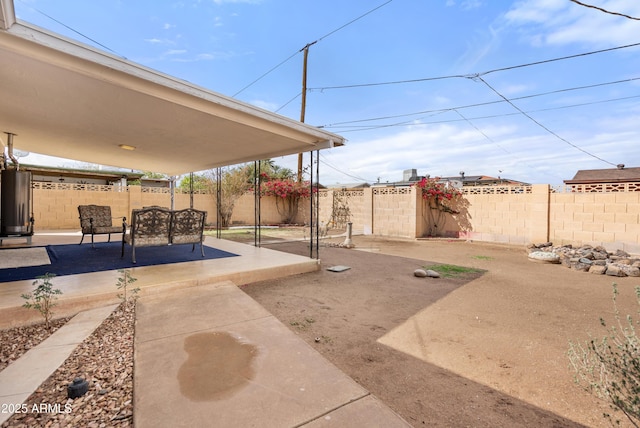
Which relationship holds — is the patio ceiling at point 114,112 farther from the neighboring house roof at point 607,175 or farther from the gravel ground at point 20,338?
A: the neighboring house roof at point 607,175

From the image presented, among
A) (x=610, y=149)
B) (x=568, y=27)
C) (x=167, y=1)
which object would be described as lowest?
(x=610, y=149)

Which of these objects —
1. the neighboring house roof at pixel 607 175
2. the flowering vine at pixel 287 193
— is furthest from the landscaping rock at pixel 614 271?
the neighboring house roof at pixel 607 175

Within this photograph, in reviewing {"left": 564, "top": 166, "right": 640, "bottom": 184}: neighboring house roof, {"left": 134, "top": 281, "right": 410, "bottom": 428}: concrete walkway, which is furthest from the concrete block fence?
{"left": 564, "top": 166, "right": 640, "bottom": 184}: neighboring house roof

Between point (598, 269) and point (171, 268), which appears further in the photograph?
point (598, 269)

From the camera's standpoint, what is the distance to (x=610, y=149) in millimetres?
12875

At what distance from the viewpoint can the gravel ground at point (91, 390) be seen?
145cm

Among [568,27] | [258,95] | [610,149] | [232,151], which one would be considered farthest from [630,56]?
[258,95]

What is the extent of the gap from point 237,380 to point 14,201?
690 cm

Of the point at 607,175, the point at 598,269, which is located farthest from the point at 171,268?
the point at 607,175

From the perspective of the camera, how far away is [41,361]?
2.01 meters

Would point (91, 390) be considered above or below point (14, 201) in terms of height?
below

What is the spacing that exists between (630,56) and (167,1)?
1269 cm

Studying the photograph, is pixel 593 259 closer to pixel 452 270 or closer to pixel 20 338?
pixel 452 270

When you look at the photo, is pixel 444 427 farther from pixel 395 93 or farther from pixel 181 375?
pixel 395 93
